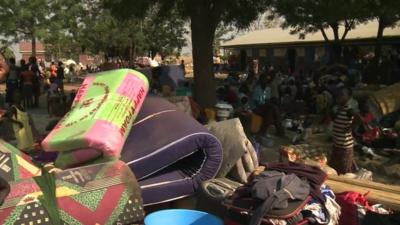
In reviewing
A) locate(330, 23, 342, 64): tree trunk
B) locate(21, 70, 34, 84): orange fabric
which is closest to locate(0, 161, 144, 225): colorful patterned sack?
locate(21, 70, 34, 84): orange fabric

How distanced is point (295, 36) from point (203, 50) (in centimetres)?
2320

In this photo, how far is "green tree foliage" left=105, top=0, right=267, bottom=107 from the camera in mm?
11430

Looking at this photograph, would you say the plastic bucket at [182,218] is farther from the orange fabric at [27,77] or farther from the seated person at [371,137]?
the orange fabric at [27,77]

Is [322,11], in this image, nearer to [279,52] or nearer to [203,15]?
[203,15]

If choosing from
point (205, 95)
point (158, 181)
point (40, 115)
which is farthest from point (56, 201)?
point (40, 115)

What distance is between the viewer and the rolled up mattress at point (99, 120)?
449 cm

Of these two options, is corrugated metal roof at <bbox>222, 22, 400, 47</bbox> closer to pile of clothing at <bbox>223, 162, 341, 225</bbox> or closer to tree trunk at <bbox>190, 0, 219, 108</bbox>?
tree trunk at <bbox>190, 0, 219, 108</bbox>

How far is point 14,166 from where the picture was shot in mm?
4047

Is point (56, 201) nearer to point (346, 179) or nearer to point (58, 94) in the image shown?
point (346, 179)

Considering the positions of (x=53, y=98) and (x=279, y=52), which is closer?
(x=53, y=98)

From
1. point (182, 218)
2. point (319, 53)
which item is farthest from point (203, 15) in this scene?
point (319, 53)

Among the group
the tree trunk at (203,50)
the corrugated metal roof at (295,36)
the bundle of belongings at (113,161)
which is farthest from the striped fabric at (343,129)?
the corrugated metal roof at (295,36)

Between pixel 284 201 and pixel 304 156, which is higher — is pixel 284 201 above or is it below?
above

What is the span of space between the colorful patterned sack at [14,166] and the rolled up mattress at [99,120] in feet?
1.43
